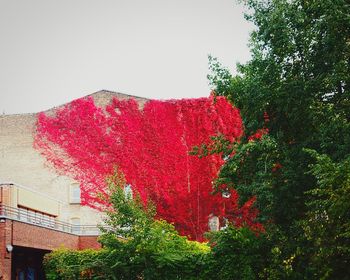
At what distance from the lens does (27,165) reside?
38.5 m

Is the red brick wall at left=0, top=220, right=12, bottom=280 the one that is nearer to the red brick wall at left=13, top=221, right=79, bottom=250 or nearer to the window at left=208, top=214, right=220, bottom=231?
the red brick wall at left=13, top=221, right=79, bottom=250

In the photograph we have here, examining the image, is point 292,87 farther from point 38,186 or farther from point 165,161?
point 38,186

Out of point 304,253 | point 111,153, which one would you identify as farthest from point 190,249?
point 111,153

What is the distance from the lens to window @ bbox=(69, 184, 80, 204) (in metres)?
38.5

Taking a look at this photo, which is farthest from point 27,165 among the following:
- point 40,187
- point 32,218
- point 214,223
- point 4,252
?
point 4,252

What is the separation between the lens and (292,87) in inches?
659

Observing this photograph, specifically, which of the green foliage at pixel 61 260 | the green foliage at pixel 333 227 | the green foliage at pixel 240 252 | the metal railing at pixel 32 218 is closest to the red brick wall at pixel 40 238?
the metal railing at pixel 32 218

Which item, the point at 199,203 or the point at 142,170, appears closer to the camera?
the point at 199,203

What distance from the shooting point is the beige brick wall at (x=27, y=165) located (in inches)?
1508

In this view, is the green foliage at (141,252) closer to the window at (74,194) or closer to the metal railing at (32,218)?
the metal railing at (32,218)

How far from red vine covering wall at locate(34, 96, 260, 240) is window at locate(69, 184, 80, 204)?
4.41m

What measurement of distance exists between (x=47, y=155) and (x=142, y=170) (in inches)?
482

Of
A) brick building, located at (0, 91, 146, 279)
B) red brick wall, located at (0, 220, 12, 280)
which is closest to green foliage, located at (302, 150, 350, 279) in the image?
red brick wall, located at (0, 220, 12, 280)

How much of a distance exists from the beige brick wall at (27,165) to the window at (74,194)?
264mm
